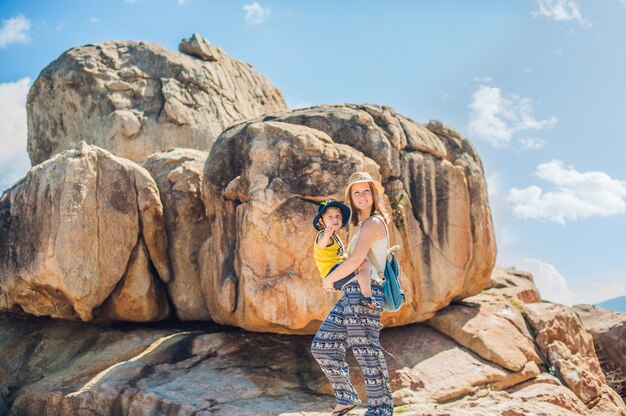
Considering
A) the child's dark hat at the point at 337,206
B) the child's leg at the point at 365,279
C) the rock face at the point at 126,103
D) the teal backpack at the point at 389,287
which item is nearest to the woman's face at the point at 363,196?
the child's dark hat at the point at 337,206

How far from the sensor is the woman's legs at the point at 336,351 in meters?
7.20

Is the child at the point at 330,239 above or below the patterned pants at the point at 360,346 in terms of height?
above

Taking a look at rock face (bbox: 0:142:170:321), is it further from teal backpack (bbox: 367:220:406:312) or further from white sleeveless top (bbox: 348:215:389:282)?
teal backpack (bbox: 367:220:406:312)

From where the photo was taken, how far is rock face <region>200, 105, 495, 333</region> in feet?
34.2

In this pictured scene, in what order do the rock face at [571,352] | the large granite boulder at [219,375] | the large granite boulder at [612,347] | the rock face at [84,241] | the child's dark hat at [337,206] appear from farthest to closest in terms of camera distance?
1. the large granite boulder at [612,347]
2. the rock face at [571,352]
3. the rock face at [84,241]
4. the large granite boulder at [219,375]
5. the child's dark hat at [337,206]

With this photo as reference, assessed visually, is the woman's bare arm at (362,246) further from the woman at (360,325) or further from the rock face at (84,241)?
the rock face at (84,241)

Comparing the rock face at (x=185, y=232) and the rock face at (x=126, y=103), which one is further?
the rock face at (x=126, y=103)

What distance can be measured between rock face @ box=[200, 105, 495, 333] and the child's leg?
11.5 feet

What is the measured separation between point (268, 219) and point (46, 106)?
1075cm

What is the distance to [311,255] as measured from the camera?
1049cm

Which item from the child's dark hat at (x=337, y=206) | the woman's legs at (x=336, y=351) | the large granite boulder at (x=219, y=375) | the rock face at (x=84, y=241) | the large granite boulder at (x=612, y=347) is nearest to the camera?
the woman's legs at (x=336, y=351)

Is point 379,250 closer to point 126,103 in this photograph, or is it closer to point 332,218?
point 332,218

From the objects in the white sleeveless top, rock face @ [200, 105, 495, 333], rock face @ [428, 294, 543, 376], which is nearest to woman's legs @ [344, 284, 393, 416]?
the white sleeveless top

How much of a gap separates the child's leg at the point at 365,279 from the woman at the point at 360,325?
74 mm
